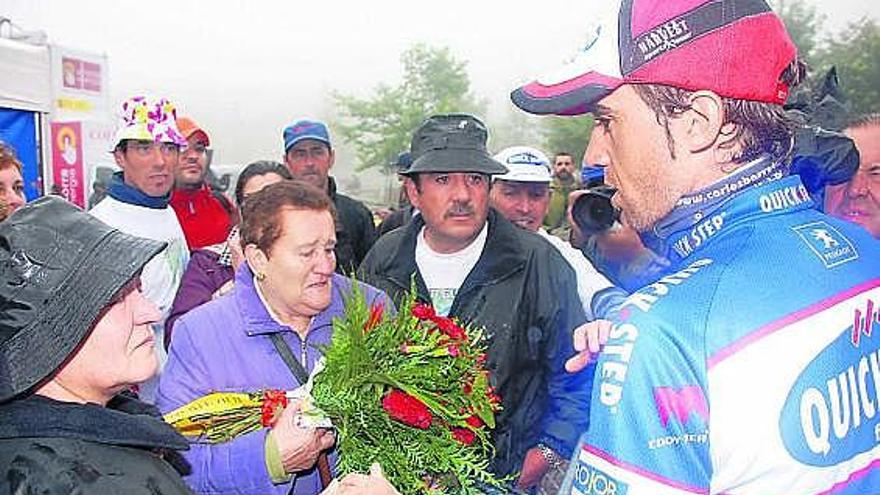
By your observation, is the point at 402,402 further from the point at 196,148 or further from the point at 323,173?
the point at 196,148

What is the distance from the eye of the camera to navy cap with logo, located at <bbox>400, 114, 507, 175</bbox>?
12.6 feet

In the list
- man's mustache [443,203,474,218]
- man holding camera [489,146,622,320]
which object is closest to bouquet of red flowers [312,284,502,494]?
man's mustache [443,203,474,218]

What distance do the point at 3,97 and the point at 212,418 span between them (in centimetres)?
675

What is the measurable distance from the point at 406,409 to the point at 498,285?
150cm

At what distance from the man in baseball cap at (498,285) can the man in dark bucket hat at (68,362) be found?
1895 mm

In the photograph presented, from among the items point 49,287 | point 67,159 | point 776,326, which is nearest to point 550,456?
point 776,326

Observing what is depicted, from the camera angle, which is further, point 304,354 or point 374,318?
point 304,354

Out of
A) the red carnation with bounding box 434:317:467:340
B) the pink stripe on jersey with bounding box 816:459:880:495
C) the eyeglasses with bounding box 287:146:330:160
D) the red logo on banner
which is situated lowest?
the red logo on banner

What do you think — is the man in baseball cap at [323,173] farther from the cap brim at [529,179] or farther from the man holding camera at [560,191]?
the man holding camera at [560,191]

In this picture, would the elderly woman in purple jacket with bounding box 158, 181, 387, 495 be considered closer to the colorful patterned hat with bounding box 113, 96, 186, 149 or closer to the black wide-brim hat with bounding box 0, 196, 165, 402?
the black wide-brim hat with bounding box 0, 196, 165, 402

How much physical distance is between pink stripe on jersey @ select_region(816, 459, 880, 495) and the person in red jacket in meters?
4.42

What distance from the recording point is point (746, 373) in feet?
4.08

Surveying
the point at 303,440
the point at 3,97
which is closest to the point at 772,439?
the point at 303,440

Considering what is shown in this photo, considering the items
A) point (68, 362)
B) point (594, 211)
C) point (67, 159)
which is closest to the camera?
point (68, 362)
